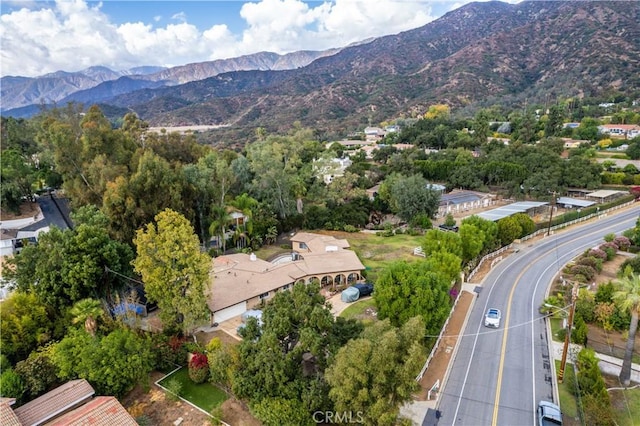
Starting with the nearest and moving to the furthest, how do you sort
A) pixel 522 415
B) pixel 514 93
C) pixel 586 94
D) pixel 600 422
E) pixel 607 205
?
pixel 600 422 → pixel 522 415 → pixel 607 205 → pixel 586 94 → pixel 514 93

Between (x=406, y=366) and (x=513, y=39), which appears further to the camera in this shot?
(x=513, y=39)

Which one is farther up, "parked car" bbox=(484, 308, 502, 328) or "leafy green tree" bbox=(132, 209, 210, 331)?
"leafy green tree" bbox=(132, 209, 210, 331)

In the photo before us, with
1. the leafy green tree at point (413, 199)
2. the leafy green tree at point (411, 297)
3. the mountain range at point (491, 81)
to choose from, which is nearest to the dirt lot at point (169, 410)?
the leafy green tree at point (411, 297)

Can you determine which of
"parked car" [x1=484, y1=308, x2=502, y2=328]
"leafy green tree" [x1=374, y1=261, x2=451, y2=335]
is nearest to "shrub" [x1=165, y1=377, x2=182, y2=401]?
"leafy green tree" [x1=374, y1=261, x2=451, y2=335]

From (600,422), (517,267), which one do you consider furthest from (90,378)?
(517,267)

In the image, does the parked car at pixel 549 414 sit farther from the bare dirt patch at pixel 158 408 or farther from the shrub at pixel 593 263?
the shrub at pixel 593 263

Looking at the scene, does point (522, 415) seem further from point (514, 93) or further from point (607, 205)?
point (514, 93)

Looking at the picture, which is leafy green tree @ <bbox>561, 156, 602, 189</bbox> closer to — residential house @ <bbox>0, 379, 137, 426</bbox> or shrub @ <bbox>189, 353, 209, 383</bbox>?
shrub @ <bbox>189, 353, 209, 383</bbox>
